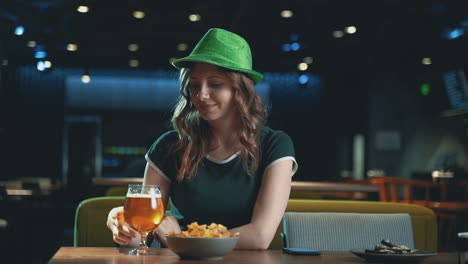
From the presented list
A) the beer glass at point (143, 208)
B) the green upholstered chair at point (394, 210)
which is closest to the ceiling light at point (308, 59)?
the green upholstered chair at point (394, 210)

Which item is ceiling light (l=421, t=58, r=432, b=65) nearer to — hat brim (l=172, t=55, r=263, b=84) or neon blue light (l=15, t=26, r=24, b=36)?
neon blue light (l=15, t=26, r=24, b=36)

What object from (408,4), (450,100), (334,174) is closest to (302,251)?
(408,4)

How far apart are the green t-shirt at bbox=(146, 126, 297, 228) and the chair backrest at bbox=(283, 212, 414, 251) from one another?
0.25 m

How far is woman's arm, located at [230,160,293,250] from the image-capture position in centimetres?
193

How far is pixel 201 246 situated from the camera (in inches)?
59.4

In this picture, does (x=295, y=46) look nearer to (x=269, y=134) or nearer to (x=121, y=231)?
(x=269, y=134)

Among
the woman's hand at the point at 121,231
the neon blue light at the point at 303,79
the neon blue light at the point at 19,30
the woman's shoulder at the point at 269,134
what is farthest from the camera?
the neon blue light at the point at 303,79

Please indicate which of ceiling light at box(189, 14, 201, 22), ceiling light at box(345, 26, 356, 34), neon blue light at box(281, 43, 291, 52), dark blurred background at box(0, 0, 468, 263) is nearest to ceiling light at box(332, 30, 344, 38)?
dark blurred background at box(0, 0, 468, 263)

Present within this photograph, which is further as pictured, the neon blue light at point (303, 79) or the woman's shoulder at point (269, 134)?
the neon blue light at point (303, 79)

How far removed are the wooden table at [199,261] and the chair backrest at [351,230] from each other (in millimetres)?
511

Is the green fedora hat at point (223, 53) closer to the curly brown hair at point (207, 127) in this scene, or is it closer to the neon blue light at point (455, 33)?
the curly brown hair at point (207, 127)

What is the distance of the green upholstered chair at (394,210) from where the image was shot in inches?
120

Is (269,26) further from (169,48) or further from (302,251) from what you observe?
(302,251)

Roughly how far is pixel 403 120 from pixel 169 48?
5.00m
